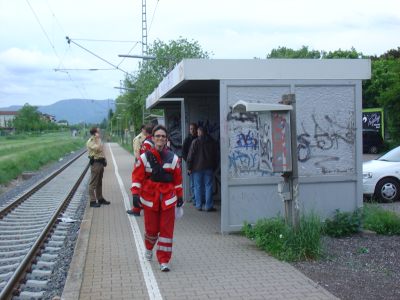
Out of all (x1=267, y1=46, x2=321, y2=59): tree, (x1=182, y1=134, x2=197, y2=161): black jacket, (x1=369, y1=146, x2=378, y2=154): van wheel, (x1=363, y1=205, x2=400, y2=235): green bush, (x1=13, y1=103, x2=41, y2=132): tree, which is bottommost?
(x1=363, y1=205, x2=400, y2=235): green bush

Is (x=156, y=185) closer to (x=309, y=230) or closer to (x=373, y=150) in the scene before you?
(x=309, y=230)

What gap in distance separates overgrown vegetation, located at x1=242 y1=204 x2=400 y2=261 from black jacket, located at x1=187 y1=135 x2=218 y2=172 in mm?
2566

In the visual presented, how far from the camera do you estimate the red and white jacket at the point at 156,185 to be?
7.14 m

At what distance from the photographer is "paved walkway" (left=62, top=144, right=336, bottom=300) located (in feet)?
20.3

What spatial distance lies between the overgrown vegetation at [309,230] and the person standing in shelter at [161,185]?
154cm

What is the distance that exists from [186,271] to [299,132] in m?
3.41

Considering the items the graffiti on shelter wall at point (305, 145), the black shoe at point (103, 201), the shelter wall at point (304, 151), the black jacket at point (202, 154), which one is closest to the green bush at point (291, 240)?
the shelter wall at point (304, 151)

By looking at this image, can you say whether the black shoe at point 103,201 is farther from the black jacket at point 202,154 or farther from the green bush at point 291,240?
the green bush at point 291,240

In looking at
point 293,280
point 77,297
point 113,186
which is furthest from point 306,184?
point 113,186

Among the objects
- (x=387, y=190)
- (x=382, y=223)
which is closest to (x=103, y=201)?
(x=387, y=190)

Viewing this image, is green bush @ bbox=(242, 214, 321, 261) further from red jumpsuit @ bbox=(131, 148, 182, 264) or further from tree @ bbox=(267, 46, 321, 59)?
tree @ bbox=(267, 46, 321, 59)

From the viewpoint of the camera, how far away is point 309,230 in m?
7.74

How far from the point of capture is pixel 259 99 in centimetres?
938

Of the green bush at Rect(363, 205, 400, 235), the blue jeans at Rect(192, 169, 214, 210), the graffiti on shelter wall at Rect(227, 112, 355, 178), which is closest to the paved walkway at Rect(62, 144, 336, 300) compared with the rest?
the graffiti on shelter wall at Rect(227, 112, 355, 178)
